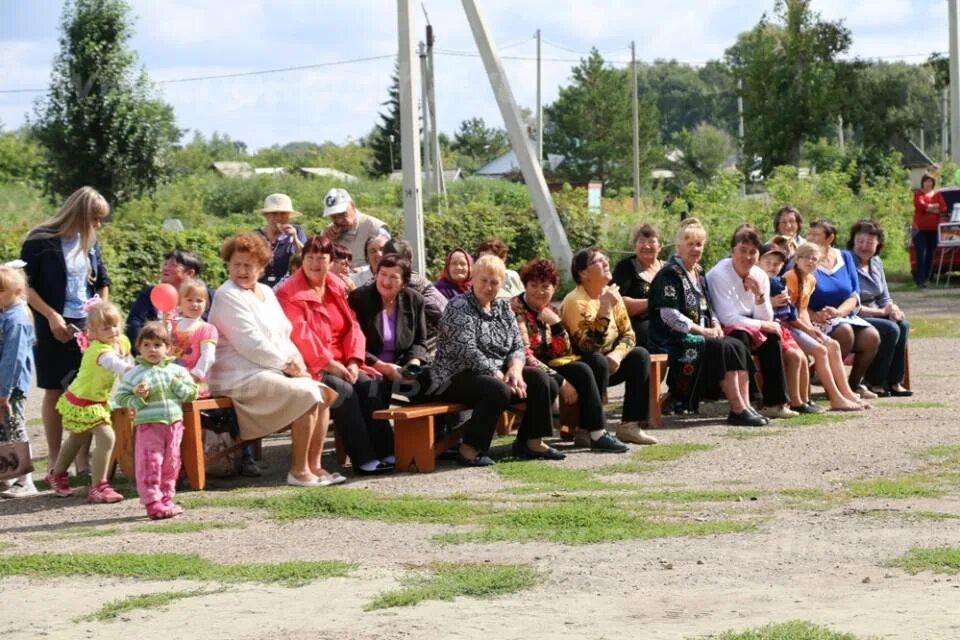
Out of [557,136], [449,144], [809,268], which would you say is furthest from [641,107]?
[809,268]


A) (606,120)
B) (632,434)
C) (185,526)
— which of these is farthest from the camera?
(606,120)

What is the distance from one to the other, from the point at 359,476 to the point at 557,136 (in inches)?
3259

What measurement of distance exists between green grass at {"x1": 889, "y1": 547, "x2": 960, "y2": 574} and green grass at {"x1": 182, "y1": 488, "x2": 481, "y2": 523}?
2.37 m

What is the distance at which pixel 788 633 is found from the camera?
5.25 meters

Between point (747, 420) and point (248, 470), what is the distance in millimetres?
3928

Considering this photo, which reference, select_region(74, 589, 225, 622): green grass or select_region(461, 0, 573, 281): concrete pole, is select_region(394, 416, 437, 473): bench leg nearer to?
select_region(74, 589, 225, 622): green grass

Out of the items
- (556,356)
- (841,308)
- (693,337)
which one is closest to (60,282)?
(556,356)

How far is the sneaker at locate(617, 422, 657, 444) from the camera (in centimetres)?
1068

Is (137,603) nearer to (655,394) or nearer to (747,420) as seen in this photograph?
(655,394)

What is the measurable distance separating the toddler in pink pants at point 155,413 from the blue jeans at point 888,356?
6.83 metres

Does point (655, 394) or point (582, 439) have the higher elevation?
point (655, 394)

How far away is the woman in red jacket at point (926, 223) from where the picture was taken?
80.7 ft

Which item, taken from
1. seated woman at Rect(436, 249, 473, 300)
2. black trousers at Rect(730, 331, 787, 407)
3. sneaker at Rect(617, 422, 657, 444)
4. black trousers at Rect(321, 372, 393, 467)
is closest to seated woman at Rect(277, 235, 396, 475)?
black trousers at Rect(321, 372, 393, 467)

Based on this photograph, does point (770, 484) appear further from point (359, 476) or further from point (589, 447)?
point (359, 476)
